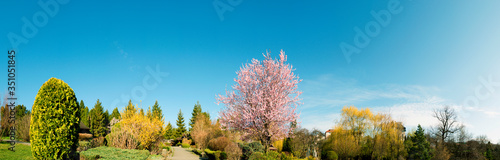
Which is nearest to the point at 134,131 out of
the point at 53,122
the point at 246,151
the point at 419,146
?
the point at 53,122

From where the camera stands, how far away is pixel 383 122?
3391cm

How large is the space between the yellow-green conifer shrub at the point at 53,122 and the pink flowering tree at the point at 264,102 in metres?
6.59

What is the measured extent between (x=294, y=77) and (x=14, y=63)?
13471mm

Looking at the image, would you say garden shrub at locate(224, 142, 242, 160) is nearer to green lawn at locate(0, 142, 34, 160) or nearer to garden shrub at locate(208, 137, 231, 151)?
garden shrub at locate(208, 137, 231, 151)

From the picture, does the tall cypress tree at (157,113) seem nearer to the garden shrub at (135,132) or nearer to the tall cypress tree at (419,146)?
the garden shrub at (135,132)

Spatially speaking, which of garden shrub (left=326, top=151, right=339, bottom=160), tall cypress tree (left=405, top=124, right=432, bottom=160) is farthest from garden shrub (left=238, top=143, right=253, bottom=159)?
tall cypress tree (left=405, top=124, right=432, bottom=160)

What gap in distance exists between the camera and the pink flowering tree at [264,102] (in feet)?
38.1

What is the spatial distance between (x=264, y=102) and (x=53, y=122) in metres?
8.93

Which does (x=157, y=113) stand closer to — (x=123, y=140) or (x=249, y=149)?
(x=123, y=140)

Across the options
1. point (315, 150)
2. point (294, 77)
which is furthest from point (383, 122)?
point (294, 77)

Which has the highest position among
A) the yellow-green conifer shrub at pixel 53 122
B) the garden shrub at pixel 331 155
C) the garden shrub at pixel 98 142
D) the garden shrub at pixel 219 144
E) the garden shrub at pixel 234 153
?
the yellow-green conifer shrub at pixel 53 122

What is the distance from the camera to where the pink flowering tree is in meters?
11.6

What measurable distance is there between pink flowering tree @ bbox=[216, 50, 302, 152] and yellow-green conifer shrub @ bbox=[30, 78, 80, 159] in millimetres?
6589

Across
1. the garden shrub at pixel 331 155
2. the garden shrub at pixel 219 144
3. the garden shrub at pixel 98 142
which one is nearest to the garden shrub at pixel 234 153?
the garden shrub at pixel 219 144
